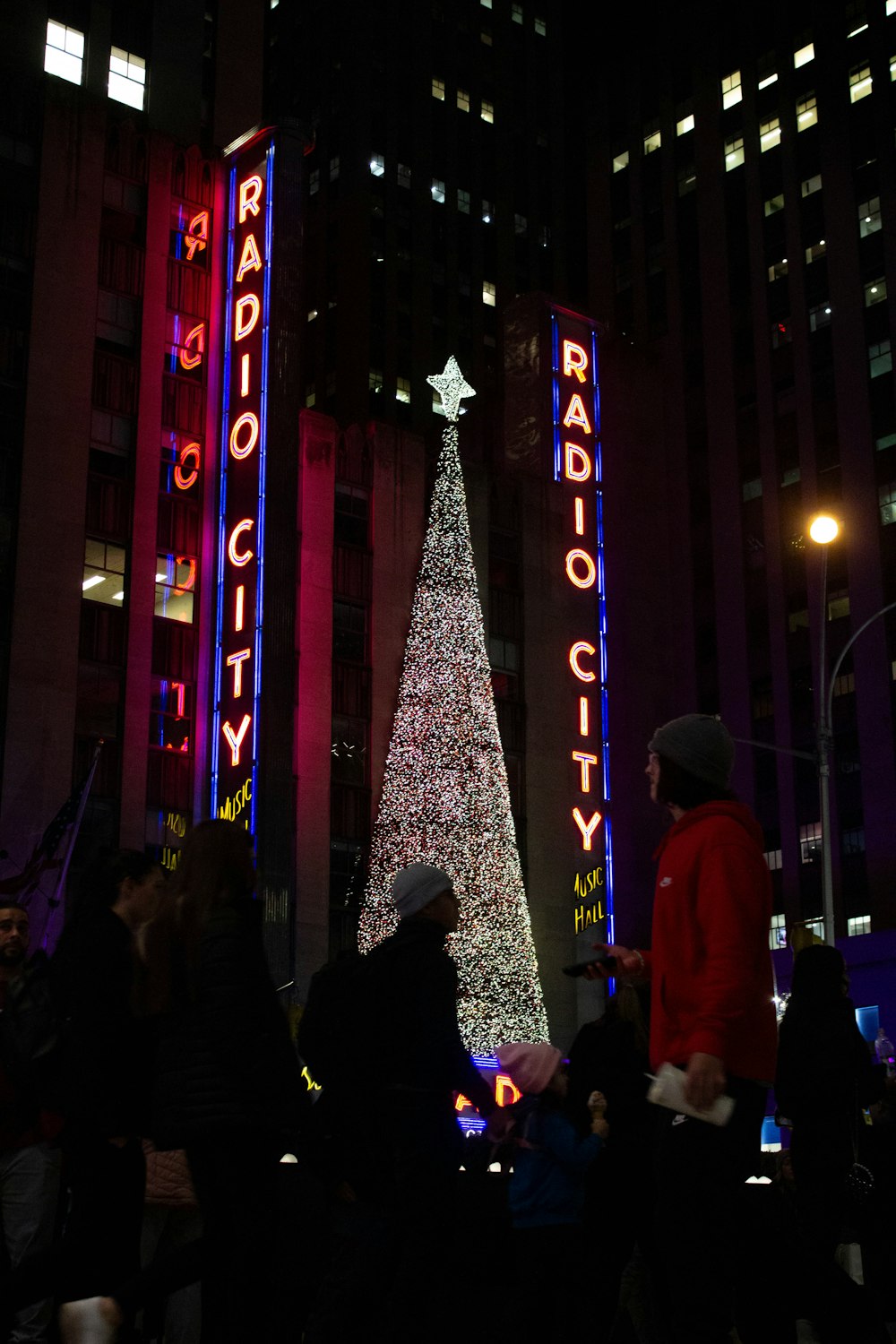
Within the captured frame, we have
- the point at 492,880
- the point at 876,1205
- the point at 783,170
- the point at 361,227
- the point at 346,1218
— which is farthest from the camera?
the point at 361,227

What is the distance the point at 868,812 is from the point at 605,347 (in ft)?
60.2

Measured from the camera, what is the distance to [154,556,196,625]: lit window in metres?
36.6

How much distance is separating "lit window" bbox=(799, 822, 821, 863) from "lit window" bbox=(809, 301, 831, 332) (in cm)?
1955

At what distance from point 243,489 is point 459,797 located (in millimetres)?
8645

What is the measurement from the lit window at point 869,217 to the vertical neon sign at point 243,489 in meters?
30.7

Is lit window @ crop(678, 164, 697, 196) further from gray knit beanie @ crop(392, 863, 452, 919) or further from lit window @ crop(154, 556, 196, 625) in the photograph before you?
gray knit beanie @ crop(392, 863, 452, 919)

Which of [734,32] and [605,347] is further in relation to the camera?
[734,32]

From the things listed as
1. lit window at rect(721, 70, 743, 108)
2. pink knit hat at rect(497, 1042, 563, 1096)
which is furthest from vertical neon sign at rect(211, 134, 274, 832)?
lit window at rect(721, 70, 743, 108)

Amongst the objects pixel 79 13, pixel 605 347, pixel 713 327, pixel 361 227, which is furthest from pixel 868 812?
pixel 361 227

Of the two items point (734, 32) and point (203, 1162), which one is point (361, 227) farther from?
point (203, 1162)

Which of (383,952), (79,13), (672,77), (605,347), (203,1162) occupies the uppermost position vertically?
(672,77)

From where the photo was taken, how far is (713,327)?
6575cm

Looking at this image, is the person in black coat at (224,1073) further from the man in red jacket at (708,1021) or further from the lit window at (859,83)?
the lit window at (859,83)

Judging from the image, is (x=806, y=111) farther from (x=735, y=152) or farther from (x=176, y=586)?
(x=176, y=586)
